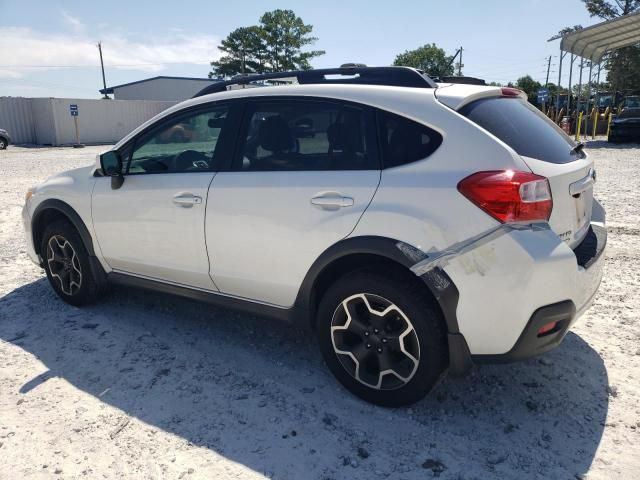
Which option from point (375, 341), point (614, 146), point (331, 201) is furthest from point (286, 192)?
point (614, 146)

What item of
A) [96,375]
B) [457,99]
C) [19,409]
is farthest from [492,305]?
[19,409]

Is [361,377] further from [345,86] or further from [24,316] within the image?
[24,316]

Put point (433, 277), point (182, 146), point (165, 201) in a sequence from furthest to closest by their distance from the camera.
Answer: point (182, 146)
point (165, 201)
point (433, 277)

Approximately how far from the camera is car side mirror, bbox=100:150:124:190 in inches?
148

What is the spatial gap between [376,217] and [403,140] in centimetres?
44

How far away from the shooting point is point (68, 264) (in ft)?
14.0

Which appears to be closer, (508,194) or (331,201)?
(508,194)

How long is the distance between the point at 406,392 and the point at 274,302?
0.94m

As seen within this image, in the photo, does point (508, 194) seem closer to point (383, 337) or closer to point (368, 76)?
point (383, 337)

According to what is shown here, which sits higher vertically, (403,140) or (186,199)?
(403,140)

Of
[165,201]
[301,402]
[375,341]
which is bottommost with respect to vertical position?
[301,402]

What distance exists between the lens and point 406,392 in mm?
2766

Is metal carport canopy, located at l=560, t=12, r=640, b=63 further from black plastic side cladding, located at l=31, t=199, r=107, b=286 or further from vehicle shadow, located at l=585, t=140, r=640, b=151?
black plastic side cladding, located at l=31, t=199, r=107, b=286

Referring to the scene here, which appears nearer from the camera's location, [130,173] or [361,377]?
[361,377]
